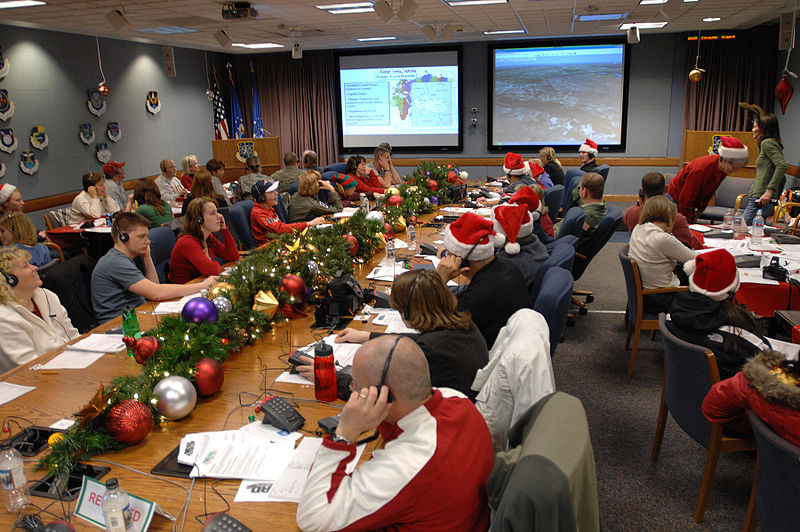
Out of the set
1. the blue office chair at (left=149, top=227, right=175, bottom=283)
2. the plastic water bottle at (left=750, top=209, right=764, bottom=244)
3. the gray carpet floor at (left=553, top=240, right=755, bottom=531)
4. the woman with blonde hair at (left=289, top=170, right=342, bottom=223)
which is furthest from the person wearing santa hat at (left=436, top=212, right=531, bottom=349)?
the woman with blonde hair at (left=289, top=170, right=342, bottom=223)

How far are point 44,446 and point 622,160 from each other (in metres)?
11.1

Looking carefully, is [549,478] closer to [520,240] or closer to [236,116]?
[520,240]

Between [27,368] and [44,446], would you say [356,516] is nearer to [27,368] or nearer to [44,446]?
[44,446]

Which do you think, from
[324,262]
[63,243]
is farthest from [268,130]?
[324,262]

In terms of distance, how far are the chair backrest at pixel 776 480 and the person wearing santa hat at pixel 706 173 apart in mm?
4034

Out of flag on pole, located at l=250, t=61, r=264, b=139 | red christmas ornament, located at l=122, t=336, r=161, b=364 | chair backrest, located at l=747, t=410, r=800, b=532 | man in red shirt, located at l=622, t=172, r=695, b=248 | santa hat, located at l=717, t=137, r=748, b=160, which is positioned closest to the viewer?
chair backrest, located at l=747, t=410, r=800, b=532

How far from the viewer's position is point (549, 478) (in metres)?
1.31

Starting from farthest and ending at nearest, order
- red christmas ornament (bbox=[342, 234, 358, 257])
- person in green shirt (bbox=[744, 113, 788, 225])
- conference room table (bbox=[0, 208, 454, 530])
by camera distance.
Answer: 1. person in green shirt (bbox=[744, 113, 788, 225])
2. red christmas ornament (bbox=[342, 234, 358, 257])
3. conference room table (bbox=[0, 208, 454, 530])

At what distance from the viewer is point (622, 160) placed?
1117cm

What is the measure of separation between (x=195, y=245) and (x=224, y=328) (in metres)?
1.52

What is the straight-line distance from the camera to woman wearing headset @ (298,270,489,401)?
2.35 metres

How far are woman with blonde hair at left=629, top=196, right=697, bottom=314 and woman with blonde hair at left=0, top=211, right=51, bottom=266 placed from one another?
188 inches

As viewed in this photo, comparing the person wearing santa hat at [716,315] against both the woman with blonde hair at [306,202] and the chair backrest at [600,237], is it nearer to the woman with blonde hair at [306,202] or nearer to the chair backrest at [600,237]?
the chair backrest at [600,237]

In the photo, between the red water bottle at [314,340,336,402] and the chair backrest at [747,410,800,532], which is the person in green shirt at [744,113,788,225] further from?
the red water bottle at [314,340,336,402]
